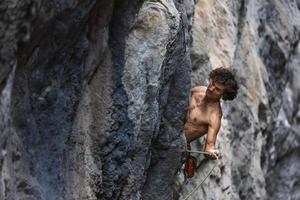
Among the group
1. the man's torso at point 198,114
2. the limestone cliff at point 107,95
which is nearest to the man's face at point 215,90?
the man's torso at point 198,114

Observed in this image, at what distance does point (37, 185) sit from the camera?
463 cm

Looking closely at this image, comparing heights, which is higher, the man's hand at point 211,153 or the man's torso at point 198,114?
the man's torso at point 198,114

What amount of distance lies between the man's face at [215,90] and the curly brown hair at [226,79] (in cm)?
4

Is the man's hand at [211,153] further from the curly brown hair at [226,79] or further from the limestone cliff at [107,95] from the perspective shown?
the curly brown hair at [226,79]

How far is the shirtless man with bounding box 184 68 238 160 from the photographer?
676 cm

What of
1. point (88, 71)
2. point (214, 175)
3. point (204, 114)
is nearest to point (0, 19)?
point (88, 71)

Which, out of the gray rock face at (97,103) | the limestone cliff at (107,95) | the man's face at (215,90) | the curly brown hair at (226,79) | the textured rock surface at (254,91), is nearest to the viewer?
the limestone cliff at (107,95)

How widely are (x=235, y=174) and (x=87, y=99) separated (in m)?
3.98

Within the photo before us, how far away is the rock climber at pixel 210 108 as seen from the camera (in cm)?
676

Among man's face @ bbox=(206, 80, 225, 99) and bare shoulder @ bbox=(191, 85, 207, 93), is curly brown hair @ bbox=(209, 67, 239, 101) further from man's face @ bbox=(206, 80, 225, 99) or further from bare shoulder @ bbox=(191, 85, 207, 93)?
bare shoulder @ bbox=(191, 85, 207, 93)

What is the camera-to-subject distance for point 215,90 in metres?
6.88

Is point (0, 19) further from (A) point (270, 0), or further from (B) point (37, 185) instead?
(A) point (270, 0)

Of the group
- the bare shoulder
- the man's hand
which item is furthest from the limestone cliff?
the bare shoulder

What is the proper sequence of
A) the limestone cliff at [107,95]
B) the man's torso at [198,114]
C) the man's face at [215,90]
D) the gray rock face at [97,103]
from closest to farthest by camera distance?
the limestone cliff at [107,95]
the gray rock face at [97,103]
the man's face at [215,90]
the man's torso at [198,114]
